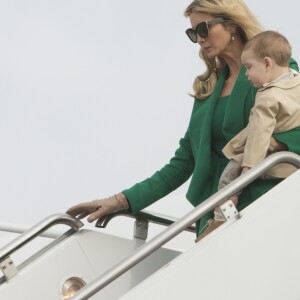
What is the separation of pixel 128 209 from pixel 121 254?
19 cm

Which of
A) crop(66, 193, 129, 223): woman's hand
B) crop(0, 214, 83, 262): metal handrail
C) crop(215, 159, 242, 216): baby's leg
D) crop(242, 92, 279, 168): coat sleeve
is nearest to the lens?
crop(242, 92, 279, 168): coat sleeve

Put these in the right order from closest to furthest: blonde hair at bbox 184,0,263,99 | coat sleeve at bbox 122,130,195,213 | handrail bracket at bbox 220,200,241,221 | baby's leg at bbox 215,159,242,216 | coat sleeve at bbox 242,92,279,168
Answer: handrail bracket at bbox 220,200,241,221
coat sleeve at bbox 242,92,279,168
baby's leg at bbox 215,159,242,216
blonde hair at bbox 184,0,263,99
coat sleeve at bbox 122,130,195,213

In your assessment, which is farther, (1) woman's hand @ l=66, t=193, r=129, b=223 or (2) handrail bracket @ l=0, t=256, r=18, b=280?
(1) woman's hand @ l=66, t=193, r=129, b=223

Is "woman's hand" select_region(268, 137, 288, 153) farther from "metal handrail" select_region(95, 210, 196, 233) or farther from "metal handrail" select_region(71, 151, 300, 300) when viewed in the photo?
"metal handrail" select_region(95, 210, 196, 233)

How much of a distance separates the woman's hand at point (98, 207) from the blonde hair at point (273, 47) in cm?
92

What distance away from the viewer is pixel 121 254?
4.41 meters

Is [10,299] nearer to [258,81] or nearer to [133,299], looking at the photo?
[133,299]

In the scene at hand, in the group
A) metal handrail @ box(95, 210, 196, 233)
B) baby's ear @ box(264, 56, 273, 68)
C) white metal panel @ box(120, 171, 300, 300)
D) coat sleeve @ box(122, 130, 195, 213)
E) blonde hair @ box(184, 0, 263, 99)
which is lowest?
white metal panel @ box(120, 171, 300, 300)

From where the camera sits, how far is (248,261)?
11.9 ft

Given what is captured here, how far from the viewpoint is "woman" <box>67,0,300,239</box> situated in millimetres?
4129

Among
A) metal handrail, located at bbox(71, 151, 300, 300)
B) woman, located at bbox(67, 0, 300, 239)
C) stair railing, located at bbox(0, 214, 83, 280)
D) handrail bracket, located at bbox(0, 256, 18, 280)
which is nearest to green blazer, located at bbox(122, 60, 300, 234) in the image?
woman, located at bbox(67, 0, 300, 239)

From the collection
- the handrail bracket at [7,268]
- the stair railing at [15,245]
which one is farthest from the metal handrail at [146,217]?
the handrail bracket at [7,268]

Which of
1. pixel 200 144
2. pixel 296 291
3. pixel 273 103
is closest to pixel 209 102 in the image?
pixel 200 144

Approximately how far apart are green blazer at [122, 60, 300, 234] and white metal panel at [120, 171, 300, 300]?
0.82ft
